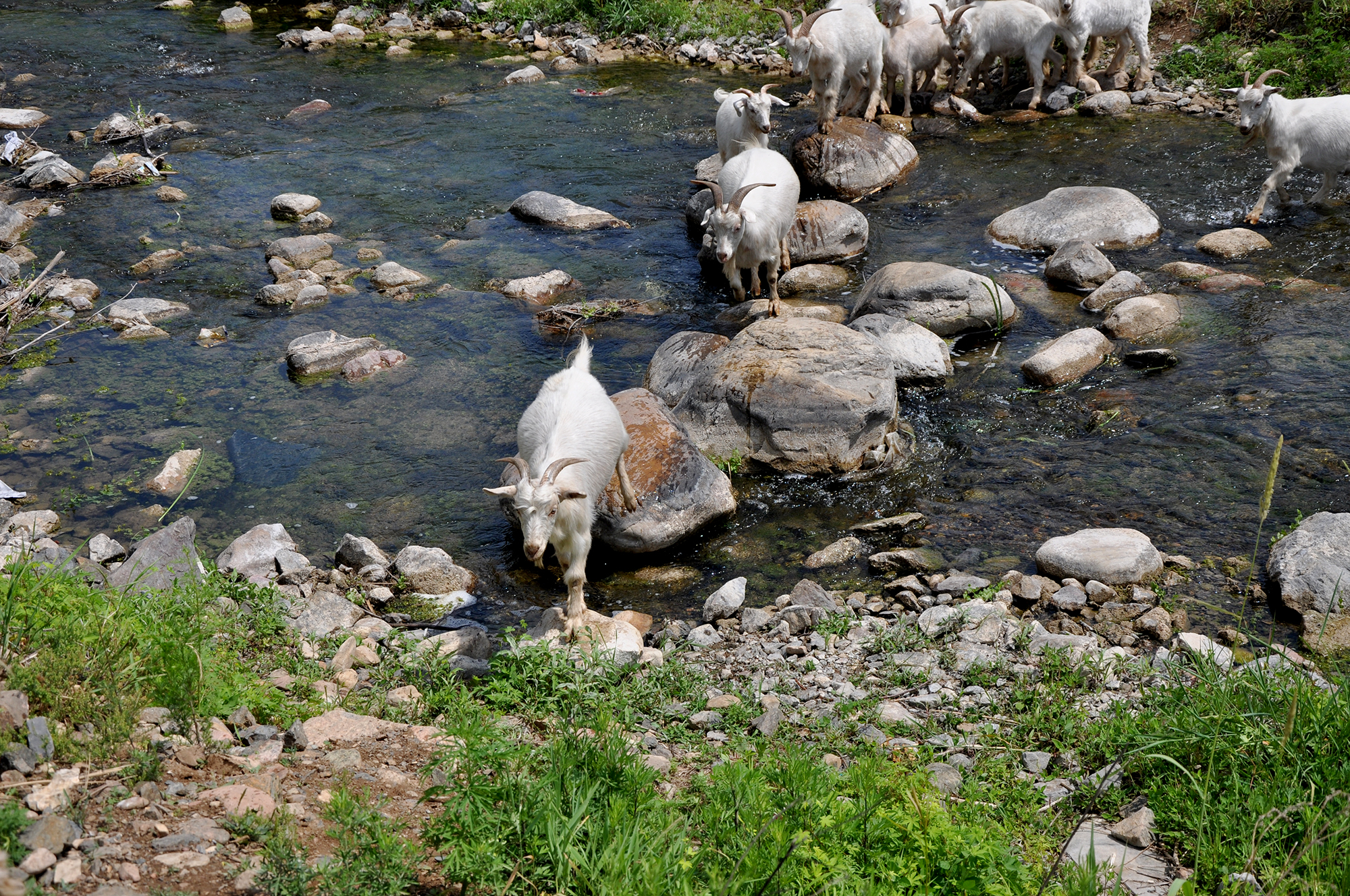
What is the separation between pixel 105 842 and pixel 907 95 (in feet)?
50.4

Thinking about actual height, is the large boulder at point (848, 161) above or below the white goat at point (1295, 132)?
below

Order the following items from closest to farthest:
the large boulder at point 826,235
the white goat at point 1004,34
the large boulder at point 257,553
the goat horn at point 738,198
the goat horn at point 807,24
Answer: the large boulder at point 257,553
the goat horn at point 738,198
the large boulder at point 826,235
the goat horn at point 807,24
the white goat at point 1004,34

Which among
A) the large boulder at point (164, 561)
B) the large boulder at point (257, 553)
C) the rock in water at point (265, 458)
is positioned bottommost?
the rock in water at point (265, 458)

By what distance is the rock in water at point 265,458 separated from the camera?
7375 millimetres

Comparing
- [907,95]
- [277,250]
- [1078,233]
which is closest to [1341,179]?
[1078,233]

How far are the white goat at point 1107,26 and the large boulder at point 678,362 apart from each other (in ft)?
34.4

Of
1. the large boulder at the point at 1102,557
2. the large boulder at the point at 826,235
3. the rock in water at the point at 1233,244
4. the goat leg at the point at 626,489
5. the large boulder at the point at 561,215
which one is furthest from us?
the large boulder at the point at 561,215

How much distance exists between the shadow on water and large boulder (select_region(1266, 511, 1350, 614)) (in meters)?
0.33

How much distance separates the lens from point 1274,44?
14.6 m

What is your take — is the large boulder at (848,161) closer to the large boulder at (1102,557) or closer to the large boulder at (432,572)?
the large boulder at (1102,557)

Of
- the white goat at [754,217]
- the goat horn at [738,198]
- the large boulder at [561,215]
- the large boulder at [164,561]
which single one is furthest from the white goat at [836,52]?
the large boulder at [164,561]

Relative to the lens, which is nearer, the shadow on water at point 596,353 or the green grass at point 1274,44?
the shadow on water at point 596,353

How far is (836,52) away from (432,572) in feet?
32.3

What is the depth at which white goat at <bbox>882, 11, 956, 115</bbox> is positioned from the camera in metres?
15.1
